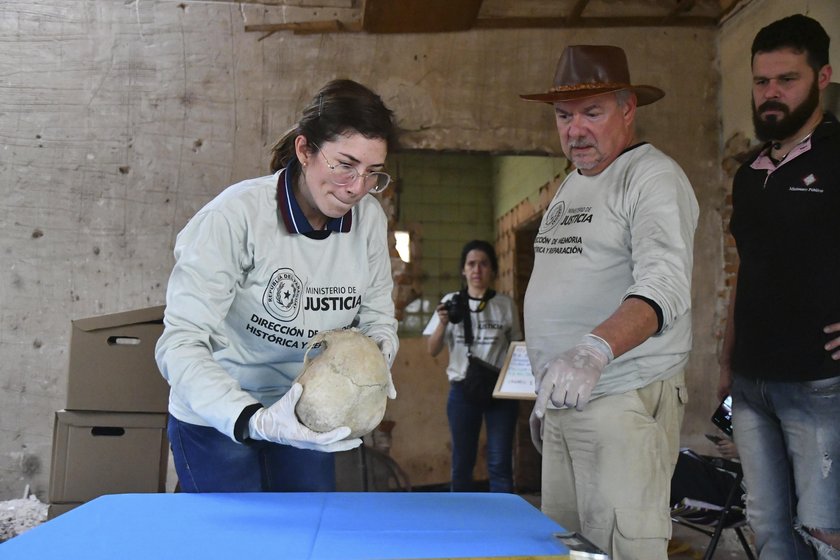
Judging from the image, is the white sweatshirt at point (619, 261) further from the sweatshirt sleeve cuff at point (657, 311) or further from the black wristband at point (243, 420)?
the black wristband at point (243, 420)

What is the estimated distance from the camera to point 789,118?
2607 mm

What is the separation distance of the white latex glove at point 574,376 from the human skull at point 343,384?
453mm

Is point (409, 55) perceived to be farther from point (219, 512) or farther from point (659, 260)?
point (219, 512)

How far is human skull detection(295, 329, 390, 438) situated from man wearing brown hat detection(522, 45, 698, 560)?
427mm

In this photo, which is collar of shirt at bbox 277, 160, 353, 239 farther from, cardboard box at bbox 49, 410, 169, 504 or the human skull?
cardboard box at bbox 49, 410, 169, 504

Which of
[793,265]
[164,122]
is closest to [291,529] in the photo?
[793,265]

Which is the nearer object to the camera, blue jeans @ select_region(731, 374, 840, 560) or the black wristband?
the black wristband

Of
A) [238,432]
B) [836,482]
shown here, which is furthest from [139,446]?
[836,482]

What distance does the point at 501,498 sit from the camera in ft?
6.19

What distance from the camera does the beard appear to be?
2.60 metres

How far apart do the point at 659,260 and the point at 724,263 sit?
3461mm

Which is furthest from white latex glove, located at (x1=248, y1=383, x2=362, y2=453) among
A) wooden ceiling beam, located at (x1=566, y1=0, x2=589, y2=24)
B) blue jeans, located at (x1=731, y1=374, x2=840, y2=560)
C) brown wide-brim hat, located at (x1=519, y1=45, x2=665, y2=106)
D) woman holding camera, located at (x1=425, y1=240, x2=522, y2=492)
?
wooden ceiling beam, located at (x1=566, y1=0, x2=589, y2=24)

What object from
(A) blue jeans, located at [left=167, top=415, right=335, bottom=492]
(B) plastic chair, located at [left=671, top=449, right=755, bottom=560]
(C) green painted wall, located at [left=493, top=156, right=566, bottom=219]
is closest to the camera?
(A) blue jeans, located at [left=167, top=415, right=335, bottom=492]

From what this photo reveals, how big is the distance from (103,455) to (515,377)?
2373 millimetres
